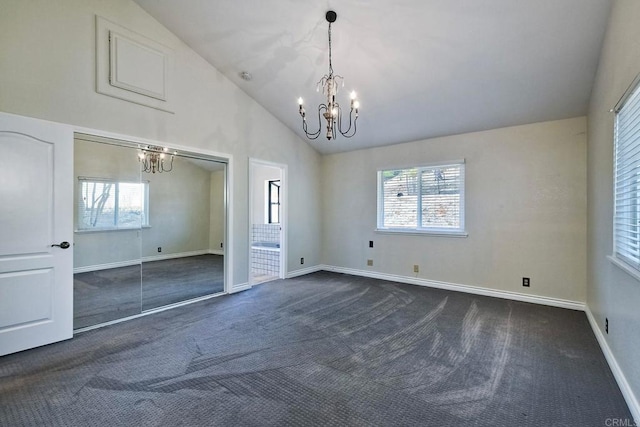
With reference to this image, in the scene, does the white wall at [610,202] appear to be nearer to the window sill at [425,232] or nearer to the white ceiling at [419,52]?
the white ceiling at [419,52]

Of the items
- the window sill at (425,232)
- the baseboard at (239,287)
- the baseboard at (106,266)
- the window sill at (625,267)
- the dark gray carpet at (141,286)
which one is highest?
the window sill at (425,232)

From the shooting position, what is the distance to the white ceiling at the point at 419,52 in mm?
2875

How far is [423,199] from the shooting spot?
5.16 m

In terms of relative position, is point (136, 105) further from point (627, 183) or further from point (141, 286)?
point (627, 183)

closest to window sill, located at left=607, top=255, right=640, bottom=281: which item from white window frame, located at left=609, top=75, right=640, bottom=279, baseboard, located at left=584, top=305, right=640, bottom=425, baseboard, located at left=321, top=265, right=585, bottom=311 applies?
white window frame, located at left=609, top=75, right=640, bottom=279

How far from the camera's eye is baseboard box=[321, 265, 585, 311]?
4016mm

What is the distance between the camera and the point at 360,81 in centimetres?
404

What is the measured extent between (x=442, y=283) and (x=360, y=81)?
11.0 ft

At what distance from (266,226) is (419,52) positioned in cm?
432

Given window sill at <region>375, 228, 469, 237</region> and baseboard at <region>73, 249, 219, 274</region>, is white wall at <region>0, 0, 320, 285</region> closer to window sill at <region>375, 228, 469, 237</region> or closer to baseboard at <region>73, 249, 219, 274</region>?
baseboard at <region>73, 249, 219, 274</region>

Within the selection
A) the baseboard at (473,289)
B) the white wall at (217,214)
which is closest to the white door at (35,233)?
the white wall at (217,214)

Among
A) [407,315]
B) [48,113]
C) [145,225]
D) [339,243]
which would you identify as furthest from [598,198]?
[48,113]

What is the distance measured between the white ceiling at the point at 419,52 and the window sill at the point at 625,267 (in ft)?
6.74

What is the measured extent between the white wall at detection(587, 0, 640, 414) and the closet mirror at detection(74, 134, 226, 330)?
4397 mm
